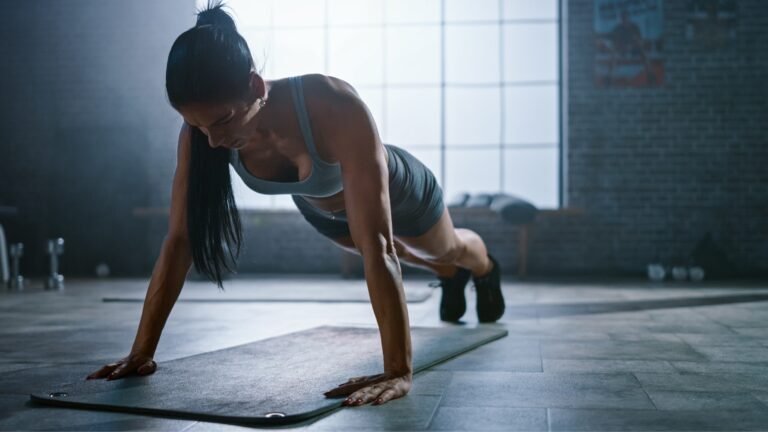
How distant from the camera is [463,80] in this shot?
648cm

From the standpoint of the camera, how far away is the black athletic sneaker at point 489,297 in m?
2.97

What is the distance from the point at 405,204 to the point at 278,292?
2.55 metres

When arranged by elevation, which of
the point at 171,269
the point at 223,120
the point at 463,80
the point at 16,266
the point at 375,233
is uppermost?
the point at 463,80

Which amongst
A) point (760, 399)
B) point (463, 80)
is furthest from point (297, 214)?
point (760, 399)

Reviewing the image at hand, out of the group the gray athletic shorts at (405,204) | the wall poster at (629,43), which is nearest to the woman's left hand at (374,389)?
the gray athletic shorts at (405,204)

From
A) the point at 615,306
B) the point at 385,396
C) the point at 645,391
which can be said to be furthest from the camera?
the point at 615,306

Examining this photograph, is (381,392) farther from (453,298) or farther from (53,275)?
(53,275)

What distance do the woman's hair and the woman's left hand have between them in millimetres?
465

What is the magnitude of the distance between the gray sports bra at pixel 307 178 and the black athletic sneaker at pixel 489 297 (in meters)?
1.14

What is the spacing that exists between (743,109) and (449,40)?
2.46m

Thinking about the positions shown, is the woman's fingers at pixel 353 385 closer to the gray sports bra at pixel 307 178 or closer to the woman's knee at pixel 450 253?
Result: the gray sports bra at pixel 307 178

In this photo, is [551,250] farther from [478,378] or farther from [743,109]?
[478,378]

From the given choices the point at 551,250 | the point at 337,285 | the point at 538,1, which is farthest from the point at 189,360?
the point at 538,1

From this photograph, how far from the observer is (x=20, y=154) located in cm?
698
